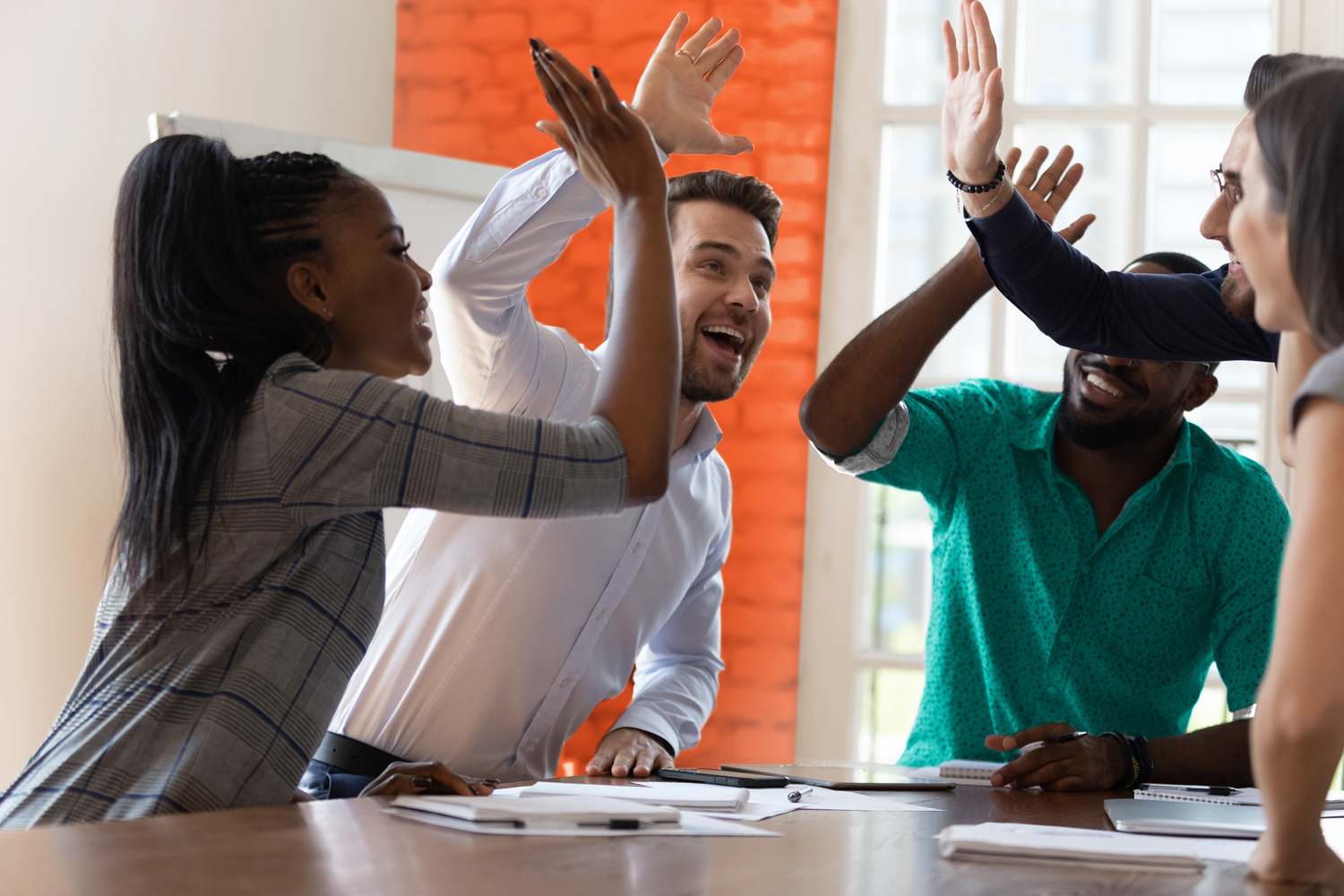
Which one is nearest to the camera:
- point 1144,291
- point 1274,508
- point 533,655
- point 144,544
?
point 144,544

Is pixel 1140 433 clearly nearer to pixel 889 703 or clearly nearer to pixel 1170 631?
pixel 1170 631

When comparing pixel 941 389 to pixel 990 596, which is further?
pixel 941 389

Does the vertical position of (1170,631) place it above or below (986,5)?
below

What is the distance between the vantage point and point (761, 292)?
2293mm

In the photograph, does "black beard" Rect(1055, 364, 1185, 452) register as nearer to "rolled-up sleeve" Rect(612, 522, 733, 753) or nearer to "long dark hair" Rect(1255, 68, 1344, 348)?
"rolled-up sleeve" Rect(612, 522, 733, 753)

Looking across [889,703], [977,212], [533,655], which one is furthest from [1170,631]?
[889,703]

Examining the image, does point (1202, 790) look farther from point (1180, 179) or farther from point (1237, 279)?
point (1180, 179)

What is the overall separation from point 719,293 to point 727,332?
8cm

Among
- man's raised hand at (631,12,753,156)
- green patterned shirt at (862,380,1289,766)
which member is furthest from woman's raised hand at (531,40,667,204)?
green patterned shirt at (862,380,1289,766)

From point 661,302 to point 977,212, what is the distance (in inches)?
31.7

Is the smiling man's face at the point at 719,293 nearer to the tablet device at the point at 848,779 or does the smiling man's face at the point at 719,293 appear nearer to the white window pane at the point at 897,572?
the tablet device at the point at 848,779

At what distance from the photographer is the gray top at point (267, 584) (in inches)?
40.7

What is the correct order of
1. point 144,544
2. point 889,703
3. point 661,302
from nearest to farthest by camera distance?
point 144,544
point 661,302
point 889,703

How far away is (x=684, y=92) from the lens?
1609 millimetres
